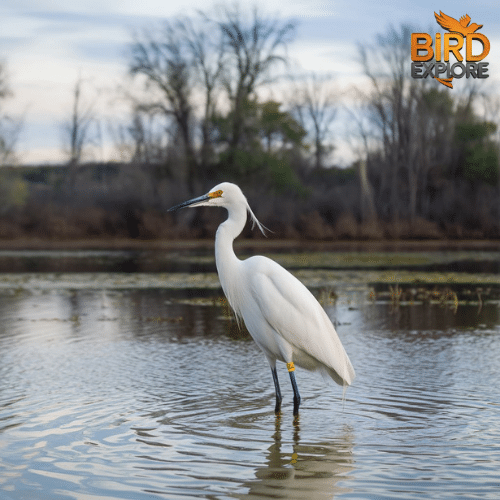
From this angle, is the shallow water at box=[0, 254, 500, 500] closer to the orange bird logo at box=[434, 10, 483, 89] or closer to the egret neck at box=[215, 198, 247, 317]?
the egret neck at box=[215, 198, 247, 317]

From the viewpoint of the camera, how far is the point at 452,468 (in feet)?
14.2

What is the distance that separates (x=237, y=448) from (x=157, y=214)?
30488 mm

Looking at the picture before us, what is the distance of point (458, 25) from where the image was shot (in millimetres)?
24516

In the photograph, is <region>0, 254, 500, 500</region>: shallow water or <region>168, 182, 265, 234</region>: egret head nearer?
<region>0, 254, 500, 500</region>: shallow water

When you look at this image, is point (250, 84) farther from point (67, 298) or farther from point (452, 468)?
point (452, 468)

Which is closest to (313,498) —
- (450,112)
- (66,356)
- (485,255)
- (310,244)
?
(66,356)

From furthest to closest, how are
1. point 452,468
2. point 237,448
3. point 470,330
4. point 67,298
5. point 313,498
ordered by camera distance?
point 67,298
point 470,330
point 237,448
point 452,468
point 313,498

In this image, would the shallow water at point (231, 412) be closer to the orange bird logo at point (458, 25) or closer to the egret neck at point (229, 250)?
the egret neck at point (229, 250)

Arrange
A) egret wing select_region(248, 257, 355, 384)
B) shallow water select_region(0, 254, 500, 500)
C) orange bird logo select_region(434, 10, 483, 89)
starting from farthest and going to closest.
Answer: orange bird logo select_region(434, 10, 483, 89), egret wing select_region(248, 257, 355, 384), shallow water select_region(0, 254, 500, 500)

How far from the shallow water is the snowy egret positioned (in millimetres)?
370

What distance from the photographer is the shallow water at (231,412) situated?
13.6 ft

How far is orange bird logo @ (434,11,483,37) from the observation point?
78.8 ft

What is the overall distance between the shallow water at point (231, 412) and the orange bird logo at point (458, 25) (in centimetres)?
1526

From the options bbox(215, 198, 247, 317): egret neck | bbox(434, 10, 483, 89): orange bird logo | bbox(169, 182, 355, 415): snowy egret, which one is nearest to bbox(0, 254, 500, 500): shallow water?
bbox(169, 182, 355, 415): snowy egret
